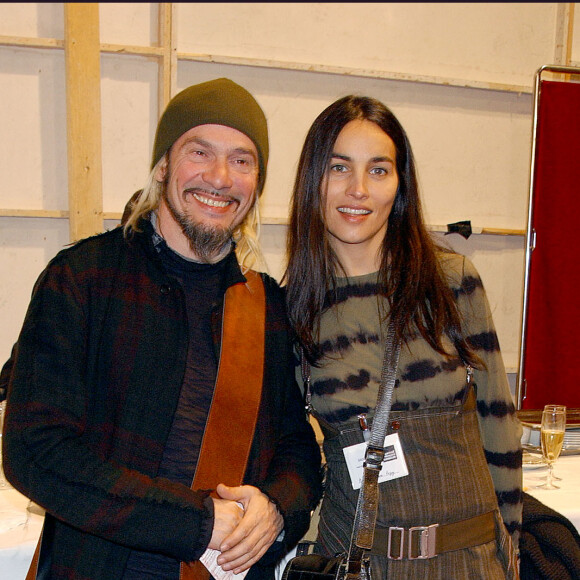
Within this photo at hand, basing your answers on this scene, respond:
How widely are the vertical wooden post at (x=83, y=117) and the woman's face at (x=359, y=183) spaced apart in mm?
2536

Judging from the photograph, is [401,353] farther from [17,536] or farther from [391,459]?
[17,536]

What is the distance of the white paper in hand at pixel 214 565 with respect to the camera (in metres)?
1.53

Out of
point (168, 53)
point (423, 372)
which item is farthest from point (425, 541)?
point (168, 53)

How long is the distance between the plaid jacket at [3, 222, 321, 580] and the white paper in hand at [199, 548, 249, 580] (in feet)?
0.37

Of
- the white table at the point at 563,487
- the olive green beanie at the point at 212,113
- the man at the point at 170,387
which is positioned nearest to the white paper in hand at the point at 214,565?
the man at the point at 170,387

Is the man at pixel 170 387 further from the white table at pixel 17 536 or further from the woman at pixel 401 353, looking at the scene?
the white table at pixel 17 536

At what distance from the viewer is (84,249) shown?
5.32ft

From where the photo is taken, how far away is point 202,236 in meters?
1.73

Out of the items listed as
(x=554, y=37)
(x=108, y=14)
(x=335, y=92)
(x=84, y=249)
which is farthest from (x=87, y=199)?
(x=554, y=37)

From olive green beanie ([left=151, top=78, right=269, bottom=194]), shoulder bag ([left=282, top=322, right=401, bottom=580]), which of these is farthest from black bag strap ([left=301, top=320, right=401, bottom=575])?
olive green beanie ([left=151, top=78, right=269, bottom=194])

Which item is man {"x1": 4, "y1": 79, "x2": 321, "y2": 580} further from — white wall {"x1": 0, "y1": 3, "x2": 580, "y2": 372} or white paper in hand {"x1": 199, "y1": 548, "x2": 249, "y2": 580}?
white wall {"x1": 0, "y1": 3, "x2": 580, "y2": 372}

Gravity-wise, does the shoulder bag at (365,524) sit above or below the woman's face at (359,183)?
below

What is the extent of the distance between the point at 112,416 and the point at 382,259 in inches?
33.9

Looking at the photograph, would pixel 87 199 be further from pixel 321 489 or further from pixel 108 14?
pixel 321 489
